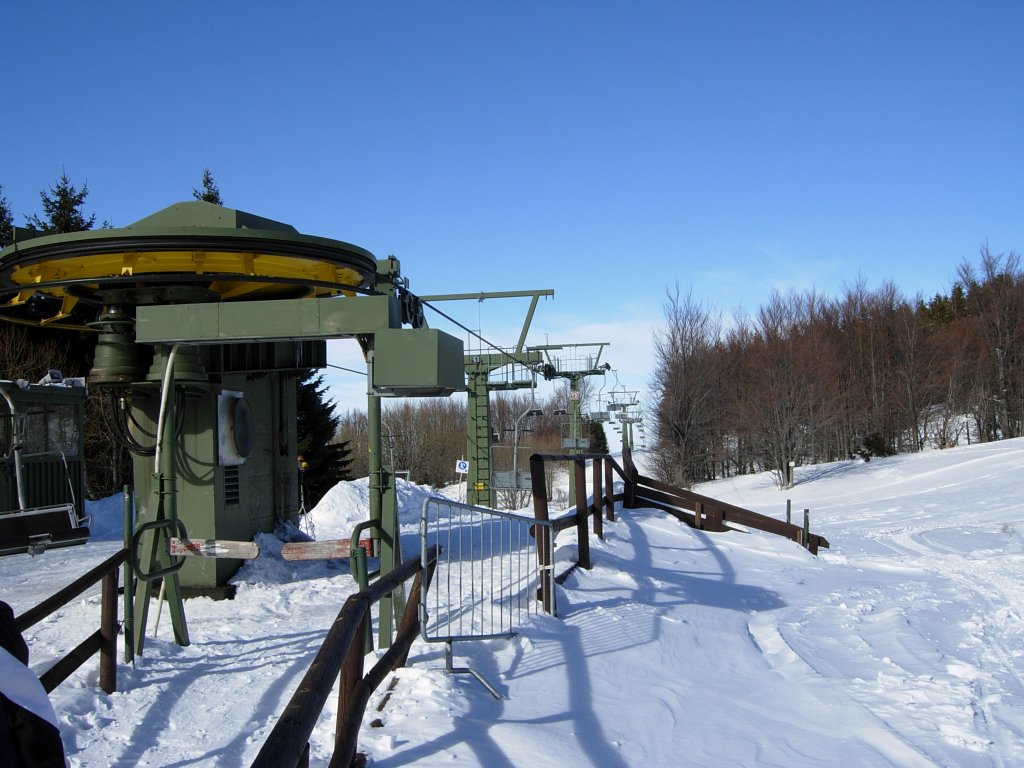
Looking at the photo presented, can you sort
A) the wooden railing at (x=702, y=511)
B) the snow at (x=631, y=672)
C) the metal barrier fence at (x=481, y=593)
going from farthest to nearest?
the wooden railing at (x=702, y=511)
the metal barrier fence at (x=481, y=593)
the snow at (x=631, y=672)

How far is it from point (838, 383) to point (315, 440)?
26.6 m

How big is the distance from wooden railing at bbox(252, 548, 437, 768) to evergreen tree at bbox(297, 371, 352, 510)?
2584 cm

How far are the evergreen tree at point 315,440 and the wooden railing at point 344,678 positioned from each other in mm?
25844

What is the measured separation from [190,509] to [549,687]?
15.5 ft

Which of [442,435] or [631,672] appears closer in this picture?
[631,672]

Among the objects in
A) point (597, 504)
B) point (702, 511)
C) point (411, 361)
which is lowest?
point (702, 511)

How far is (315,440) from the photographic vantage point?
105ft

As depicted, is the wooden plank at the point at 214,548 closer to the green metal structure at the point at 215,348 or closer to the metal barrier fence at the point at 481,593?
the green metal structure at the point at 215,348

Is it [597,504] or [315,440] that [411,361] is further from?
[315,440]

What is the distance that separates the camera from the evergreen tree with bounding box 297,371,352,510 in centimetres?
3106

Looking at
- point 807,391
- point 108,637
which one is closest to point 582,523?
point 108,637

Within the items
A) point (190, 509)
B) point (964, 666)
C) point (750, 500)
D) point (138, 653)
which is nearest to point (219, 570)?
point (190, 509)

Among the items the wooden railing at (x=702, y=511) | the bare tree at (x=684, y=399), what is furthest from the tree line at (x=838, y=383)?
the wooden railing at (x=702, y=511)

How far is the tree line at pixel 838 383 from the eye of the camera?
3931 cm
